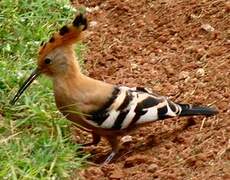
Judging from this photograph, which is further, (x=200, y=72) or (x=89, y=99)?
(x=200, y=72)

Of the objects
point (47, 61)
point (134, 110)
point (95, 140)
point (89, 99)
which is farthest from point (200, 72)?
point (47, 61)

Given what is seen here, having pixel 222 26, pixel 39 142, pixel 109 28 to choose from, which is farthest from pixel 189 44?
pixel 39 142

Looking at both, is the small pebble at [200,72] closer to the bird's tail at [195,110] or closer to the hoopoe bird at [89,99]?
the bird's tail at [195,110]

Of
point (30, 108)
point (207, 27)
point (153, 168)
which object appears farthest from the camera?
point (207, 27)

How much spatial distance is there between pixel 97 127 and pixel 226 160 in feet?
2.76

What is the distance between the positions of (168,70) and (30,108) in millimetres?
1390

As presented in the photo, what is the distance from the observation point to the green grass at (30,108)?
201 inches

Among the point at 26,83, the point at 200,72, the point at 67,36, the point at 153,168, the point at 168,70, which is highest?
the point at 67,36

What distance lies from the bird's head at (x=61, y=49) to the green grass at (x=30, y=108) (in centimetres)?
30

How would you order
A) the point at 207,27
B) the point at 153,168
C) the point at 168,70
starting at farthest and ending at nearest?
1. the point at 207,27
2. the point at 168,70
3. the point at 153,168

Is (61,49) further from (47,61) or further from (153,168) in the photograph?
(153,168)

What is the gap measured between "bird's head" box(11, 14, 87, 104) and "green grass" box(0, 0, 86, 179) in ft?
1.00

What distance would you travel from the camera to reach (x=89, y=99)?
5.50 meters

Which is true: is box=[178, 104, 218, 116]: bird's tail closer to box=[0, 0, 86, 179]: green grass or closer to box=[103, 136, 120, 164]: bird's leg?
box=[103, 136, 120, 164]: bird's leg
